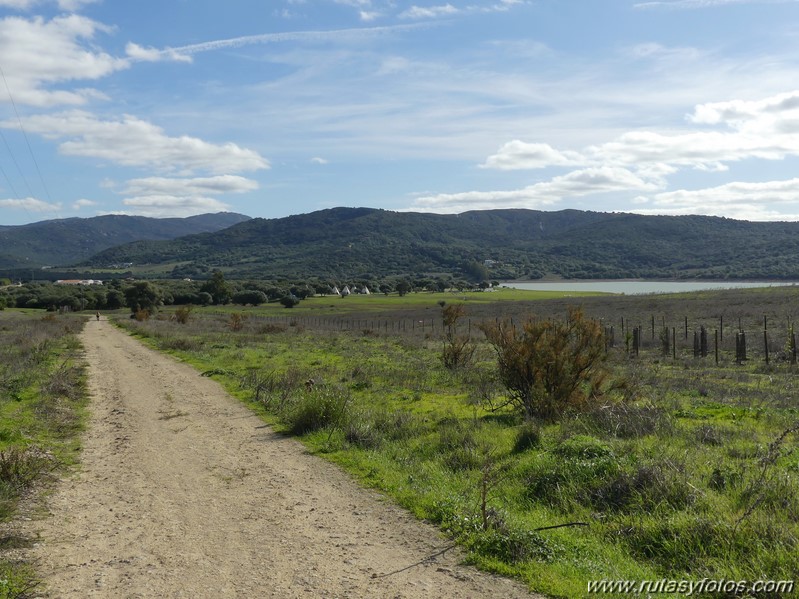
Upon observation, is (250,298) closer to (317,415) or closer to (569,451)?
(317,415)

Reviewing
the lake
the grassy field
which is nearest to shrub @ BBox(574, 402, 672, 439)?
the grassy field

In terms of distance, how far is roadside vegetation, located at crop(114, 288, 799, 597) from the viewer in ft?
19.4

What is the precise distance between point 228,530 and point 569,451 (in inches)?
180

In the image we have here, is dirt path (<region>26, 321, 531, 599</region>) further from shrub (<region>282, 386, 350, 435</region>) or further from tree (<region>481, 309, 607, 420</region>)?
tree (<region>481, 309, 607, 420</region>)

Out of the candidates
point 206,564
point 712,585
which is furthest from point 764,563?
point 206,564

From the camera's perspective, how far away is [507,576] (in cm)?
572

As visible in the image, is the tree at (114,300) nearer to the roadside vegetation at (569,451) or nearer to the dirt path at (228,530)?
the roadside vegetation at (569,451)

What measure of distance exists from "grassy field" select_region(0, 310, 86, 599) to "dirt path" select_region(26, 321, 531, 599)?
28 centimetres

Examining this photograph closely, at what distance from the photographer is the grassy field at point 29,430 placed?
6199mm

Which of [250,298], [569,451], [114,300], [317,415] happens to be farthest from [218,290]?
[569,451]

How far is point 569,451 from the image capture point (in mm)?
8773

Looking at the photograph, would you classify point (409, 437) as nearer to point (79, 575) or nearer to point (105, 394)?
point (79, 575)

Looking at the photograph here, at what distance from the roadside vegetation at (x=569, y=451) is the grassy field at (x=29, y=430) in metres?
3.82

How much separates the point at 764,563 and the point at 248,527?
16.1 feet
